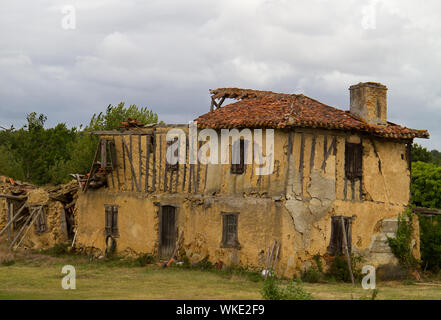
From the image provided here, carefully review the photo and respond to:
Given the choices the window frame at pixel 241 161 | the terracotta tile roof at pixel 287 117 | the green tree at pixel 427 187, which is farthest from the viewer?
the green tree at pixel 427 187

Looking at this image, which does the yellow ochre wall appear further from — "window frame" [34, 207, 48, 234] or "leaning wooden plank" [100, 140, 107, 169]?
"window frame" [34, 207, 48, 234]

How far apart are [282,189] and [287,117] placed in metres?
2.46

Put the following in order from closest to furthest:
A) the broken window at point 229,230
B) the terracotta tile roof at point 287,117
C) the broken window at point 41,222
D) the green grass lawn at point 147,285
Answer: the green grass lawn at point 147,285
the terracotta tile roof at point 287,117
the broken window at point 229,230
the broken window at point 41,222

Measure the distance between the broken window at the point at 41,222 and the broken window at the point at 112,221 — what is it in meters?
3.39

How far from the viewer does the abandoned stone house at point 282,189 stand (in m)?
20.9

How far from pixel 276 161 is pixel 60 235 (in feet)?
39.1

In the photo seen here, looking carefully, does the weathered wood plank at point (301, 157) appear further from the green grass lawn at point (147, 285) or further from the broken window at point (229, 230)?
the green grass lawn at point (147, 285)

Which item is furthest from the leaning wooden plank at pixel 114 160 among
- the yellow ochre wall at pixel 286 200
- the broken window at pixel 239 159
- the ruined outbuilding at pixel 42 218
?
the broken window at pixel 239 159

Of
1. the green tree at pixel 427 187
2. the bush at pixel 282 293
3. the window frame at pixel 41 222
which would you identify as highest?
the green tree at pixel 427 187

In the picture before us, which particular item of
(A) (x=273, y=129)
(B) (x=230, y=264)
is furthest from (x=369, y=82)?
(B) (x=230, y=264)

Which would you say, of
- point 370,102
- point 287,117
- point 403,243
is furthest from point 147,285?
point 370,102

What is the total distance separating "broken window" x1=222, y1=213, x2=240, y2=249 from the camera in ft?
71.3
